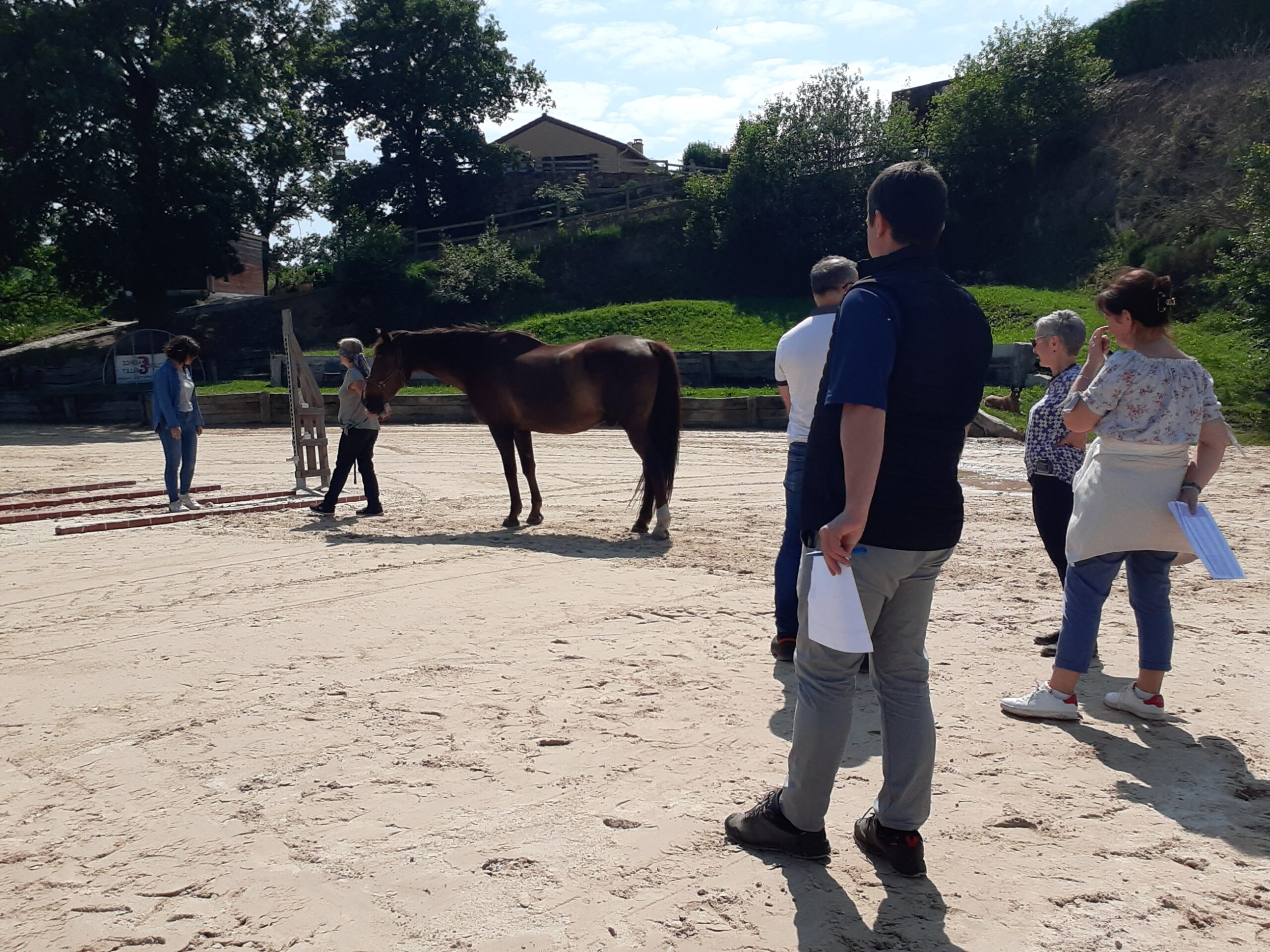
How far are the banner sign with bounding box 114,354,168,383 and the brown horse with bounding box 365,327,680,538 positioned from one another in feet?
52.3

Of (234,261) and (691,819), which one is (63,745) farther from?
(234,261)

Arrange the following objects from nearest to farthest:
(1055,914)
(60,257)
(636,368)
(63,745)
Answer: (1055,914) < (63,745) < (636,368) < (60,257)

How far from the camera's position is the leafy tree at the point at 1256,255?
16.0 metres

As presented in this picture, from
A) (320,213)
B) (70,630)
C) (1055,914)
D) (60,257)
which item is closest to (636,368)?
(70,630)

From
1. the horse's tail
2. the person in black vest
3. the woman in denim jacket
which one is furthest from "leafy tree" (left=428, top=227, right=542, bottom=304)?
the person in black vest

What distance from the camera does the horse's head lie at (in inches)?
383

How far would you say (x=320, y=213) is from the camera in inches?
1560

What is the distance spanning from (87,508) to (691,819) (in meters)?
9.33

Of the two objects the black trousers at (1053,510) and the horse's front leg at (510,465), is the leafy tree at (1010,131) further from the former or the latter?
the black trousers at (1053,510)

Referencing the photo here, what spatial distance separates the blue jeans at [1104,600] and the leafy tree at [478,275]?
92.7 ft

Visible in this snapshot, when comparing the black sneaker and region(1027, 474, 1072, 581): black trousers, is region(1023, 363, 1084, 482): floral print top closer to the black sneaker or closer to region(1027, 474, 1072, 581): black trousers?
region(1027, 474, 1072, 581): black trousers

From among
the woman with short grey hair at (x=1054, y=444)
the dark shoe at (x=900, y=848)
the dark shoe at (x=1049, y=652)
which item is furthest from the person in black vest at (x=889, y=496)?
the dark shoe at (x=1049, y=652)

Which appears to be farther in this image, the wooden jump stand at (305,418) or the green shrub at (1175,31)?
the green shrub at (1175,31)

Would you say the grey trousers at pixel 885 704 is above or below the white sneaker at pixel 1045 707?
above
